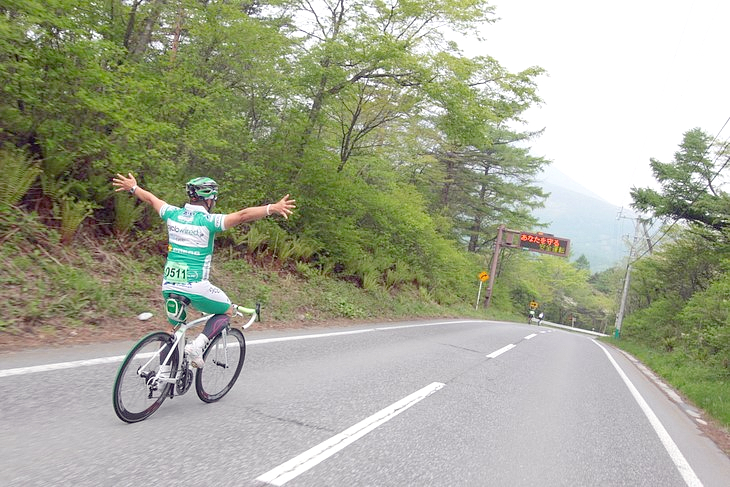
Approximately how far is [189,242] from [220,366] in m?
1.42

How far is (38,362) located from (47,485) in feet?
8.26

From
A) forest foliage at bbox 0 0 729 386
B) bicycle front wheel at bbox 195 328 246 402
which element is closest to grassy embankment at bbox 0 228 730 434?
forest foliage at bbox 0 0 729 386

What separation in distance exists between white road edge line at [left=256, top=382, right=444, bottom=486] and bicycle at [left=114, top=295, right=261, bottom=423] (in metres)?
1.16

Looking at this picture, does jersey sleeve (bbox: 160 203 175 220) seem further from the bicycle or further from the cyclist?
the bicycle

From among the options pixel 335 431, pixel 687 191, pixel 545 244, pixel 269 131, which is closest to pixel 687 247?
pixel 687 191

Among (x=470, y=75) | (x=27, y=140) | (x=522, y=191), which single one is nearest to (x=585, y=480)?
(x=27, y=140)

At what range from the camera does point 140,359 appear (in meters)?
3.48

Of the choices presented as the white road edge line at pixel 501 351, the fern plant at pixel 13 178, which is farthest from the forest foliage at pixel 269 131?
the white road edge line at pixel 501 351

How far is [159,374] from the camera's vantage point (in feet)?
12.1

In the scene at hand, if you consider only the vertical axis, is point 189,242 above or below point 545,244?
below

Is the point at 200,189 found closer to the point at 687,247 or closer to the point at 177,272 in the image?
the point at 177,272

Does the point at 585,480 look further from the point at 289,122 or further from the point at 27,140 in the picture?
the point at 289,122

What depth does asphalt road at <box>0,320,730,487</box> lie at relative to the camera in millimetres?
3082

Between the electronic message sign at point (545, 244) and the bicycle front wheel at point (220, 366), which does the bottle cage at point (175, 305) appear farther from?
the electronic message sign at point (545, 244)
